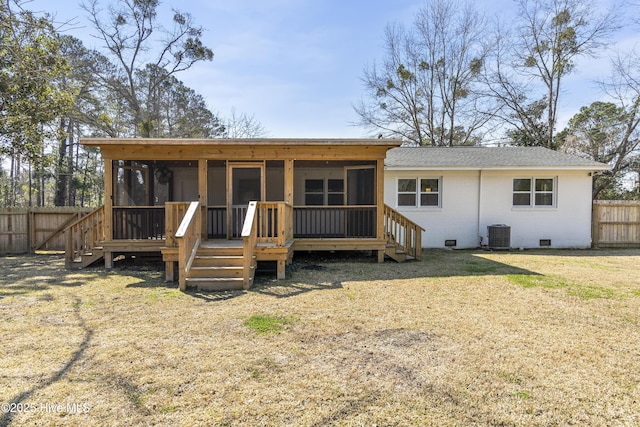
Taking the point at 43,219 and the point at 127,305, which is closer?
the point at 127,305

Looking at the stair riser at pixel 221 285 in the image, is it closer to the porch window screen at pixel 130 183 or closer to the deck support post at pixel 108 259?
the deck support post at pixel 108 259

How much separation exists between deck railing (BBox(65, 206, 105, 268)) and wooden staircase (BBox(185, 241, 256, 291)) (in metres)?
3.59

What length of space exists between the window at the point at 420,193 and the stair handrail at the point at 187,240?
7319 millimetres

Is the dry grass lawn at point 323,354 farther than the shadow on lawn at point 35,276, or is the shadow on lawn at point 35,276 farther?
the shadow on lawn at point 35,276

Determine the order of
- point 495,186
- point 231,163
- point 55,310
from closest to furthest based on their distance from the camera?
point 55,310
point 231,163
point 495,186

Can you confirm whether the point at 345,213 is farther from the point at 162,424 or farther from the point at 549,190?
the point at 549,190

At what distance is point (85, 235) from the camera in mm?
8539

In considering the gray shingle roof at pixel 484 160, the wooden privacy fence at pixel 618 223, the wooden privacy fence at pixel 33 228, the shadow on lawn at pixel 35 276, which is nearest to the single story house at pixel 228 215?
the shadow on lawn at pixel 35 276

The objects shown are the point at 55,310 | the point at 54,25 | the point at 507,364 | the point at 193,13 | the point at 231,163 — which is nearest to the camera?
the point at 507,364

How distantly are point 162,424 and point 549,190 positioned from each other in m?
13.4

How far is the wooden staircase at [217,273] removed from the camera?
5980mm

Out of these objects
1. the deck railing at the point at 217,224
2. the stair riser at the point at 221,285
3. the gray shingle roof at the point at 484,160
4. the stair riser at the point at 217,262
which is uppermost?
the gray shingle roof at the point at 484,160

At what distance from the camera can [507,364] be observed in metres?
3.07

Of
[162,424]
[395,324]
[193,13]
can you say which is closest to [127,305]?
[162,424]
